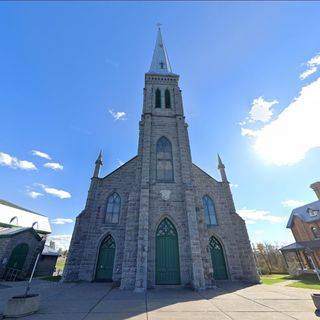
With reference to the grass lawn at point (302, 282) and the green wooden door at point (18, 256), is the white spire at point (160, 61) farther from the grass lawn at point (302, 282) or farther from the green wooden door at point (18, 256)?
the green wooden door at point (18, 256)

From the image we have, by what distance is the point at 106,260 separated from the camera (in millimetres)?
16266

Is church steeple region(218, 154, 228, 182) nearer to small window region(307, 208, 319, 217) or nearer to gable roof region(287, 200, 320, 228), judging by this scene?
gable roof region(287, 200, 320, 228)

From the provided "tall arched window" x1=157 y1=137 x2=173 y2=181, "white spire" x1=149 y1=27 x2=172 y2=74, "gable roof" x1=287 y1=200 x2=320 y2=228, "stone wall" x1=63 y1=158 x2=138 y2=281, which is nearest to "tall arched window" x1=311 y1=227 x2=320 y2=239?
"gable roof" x1=287 y1=200 x2=320 y2=228

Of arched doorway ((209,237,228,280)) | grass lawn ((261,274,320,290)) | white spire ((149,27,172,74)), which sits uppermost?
white spire ((149,27,172,74))

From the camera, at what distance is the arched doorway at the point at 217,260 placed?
51.8 ft

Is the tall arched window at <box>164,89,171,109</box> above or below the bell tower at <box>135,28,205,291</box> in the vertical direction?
above

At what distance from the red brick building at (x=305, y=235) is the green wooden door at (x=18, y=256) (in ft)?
103

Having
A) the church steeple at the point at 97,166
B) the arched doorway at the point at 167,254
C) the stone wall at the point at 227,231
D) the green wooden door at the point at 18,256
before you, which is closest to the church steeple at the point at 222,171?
the stone wall at the point at 227,231

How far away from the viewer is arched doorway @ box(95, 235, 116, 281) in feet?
51.6

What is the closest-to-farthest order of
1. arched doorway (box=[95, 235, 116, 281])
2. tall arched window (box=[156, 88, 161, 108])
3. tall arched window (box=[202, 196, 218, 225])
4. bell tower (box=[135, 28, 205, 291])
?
bell tower (box=[135, 28, 205, 291])
arched doorway (box=[95, 235, 116, 281])
tall arched window (box=[202, 196, 218, 225])
tall arched window (box=[156, 88, 161, 108])

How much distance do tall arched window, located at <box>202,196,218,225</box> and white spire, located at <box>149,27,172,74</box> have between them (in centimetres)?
1740

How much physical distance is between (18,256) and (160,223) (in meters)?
17.2

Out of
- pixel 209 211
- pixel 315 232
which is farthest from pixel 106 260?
pixel 315 232

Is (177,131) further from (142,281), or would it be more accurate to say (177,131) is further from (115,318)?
(115,318)
